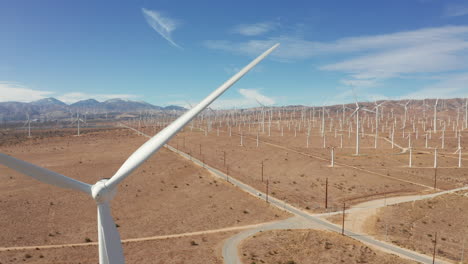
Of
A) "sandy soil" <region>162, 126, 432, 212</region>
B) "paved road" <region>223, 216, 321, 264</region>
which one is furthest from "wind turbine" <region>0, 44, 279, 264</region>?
"sandy soil" <region>162, 126, 432, 212</region>

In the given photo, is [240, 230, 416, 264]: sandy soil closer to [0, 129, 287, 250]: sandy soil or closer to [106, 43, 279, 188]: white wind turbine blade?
[0, 129, 287, 250]: sandy soil

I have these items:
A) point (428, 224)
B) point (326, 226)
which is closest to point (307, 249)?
point (326, 226)

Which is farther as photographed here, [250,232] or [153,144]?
[250,232]

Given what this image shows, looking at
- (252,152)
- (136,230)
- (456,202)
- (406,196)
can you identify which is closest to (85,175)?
(136,230)

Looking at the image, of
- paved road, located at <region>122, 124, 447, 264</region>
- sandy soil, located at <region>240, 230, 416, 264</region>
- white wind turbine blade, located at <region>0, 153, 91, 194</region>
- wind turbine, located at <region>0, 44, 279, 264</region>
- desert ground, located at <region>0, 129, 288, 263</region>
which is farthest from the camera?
desert ground, located at <region>0, 129, 288, 263</region>

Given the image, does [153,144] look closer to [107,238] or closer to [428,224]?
[107,238]

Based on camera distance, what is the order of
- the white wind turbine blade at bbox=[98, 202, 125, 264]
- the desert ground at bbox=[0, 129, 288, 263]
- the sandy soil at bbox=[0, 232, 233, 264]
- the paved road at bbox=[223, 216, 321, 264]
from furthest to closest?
the desert ground at bbox=[0, 129, 288, 263] < the paved road at bbox=[223, 216, 321, 264] < the sandy soil at bbox=[0, 232, 233, 264] < the white wind turbine blade at bbox=[98, 202, 125, 264]
